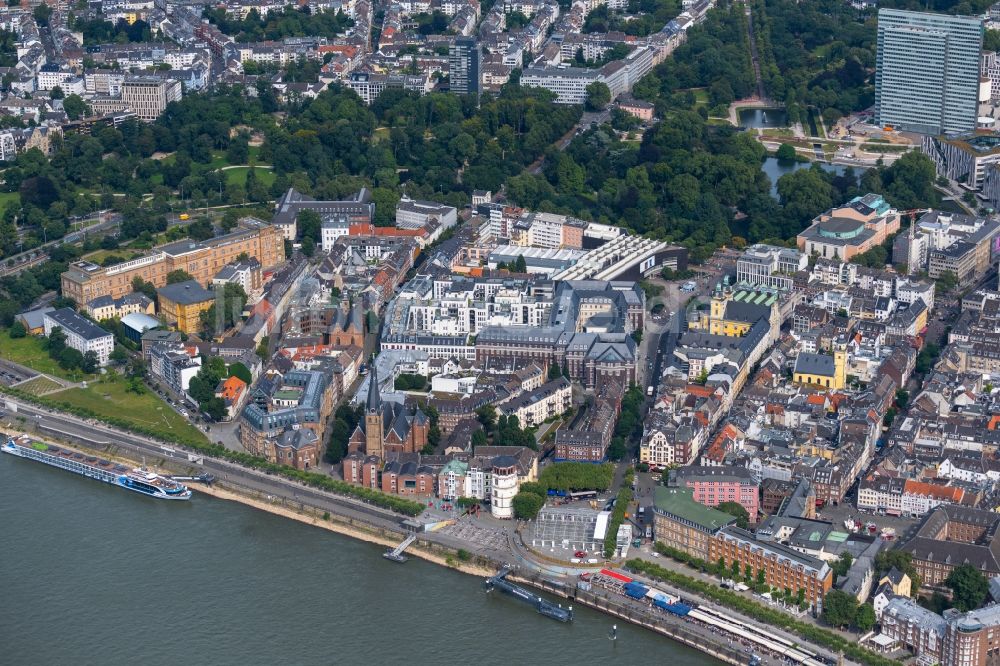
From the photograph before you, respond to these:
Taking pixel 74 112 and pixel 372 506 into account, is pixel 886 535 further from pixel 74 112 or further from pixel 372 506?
pixel 74 112

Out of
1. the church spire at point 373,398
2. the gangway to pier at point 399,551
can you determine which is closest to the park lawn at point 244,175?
the church spire at point 373,398

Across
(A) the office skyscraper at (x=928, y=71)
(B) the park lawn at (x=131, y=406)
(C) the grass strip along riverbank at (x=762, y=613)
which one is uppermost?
(A) the office skyscraper at (x=928, y=71)

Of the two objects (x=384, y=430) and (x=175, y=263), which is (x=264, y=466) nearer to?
(x=384, y=430)

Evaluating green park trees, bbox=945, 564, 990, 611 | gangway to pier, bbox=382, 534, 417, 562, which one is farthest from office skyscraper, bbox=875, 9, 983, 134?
gangway to pier, bbox=382, 534, 417, 562

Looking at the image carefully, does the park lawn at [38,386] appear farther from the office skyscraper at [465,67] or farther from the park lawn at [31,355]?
the office skyscraper at [465,67]

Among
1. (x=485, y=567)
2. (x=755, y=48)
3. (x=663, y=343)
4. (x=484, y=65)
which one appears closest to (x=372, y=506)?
(x=485, y=567)

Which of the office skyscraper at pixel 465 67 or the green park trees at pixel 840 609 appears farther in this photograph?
the office skyscraper at pixel 465 67

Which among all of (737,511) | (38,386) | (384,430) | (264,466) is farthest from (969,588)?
(38,386)
